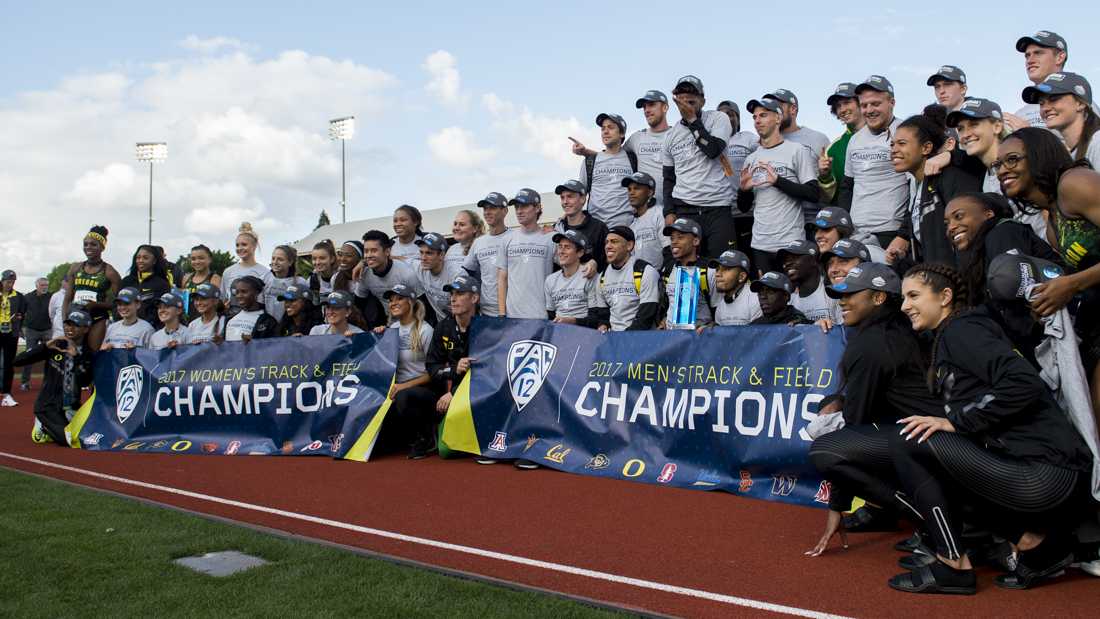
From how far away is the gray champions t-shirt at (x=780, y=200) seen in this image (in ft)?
27.0

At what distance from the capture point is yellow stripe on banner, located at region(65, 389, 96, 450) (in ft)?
34.7

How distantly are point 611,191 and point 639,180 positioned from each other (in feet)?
2.64

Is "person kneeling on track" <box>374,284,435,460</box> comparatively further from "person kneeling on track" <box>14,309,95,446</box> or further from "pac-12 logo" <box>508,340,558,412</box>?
"person kneeling on track" <box>14,309,95,446</box>

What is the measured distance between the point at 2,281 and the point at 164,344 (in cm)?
978

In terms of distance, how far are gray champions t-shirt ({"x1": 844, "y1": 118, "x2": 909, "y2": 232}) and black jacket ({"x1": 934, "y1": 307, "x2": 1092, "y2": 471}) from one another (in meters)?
3.08

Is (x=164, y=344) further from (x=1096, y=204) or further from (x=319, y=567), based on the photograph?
(x=1096, y=204)

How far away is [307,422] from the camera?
30.9 ft

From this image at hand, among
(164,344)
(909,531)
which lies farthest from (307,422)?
(909,531)

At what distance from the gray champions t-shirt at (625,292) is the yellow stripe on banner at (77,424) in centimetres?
640

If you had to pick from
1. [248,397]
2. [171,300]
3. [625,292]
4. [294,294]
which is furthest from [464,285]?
[171,300]

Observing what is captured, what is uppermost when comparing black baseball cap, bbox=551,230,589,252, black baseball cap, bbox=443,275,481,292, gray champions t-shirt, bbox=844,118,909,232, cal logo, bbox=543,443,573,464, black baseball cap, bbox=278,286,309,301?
gray champions t-shirt, bbox=844,118,909,232

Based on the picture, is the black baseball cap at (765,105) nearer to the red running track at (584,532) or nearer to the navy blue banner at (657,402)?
the navy blue banner at (657,402)

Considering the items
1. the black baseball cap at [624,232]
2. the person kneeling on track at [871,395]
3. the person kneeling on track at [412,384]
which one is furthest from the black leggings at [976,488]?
the person kneeling on track at [412,384]

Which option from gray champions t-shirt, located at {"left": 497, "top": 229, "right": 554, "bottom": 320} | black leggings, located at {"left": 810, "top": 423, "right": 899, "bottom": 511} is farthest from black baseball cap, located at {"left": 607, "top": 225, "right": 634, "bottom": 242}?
black leggings, located at {"left": 810, "top": 423, "right": 899, "bottom": 511}
